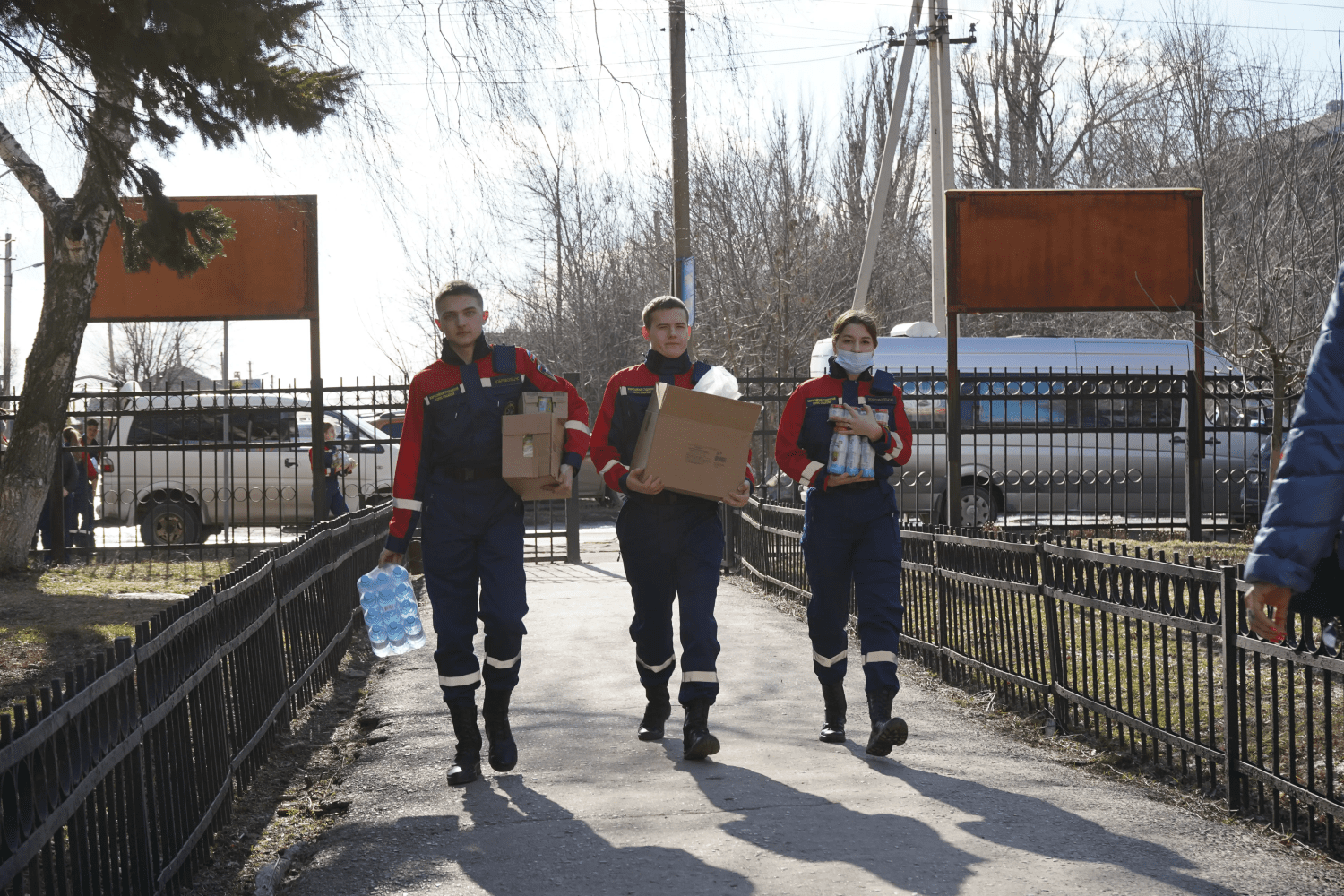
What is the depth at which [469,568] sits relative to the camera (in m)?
5.29

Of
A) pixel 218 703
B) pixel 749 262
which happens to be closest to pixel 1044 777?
pixel 218 703

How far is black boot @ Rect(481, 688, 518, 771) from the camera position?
5.31 metres

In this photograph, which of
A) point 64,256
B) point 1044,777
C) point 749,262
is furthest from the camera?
point 749,262

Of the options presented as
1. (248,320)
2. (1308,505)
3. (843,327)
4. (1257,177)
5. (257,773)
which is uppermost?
(1257,177)

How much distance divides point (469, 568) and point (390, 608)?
29.4 inches

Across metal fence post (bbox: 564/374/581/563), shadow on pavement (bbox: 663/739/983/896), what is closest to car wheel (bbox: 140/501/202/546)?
metal fence post (bbox: 564/374/581/563)

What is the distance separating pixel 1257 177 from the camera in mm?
16656

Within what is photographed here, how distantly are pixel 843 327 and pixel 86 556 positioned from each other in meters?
12.2

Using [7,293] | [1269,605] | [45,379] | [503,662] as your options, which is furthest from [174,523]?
[7,293]

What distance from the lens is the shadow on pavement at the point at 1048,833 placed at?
395cm

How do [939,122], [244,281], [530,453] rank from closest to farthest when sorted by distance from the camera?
[530,453] → [244,281] → [939,122]

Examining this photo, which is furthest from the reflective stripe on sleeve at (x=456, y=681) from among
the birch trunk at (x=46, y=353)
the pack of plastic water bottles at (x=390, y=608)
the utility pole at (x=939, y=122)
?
the utility pole at (x=939, y=122)

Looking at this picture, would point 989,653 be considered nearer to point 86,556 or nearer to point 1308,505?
point 1308,505

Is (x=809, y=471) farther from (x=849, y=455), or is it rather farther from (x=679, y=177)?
(x=679, y=177)
